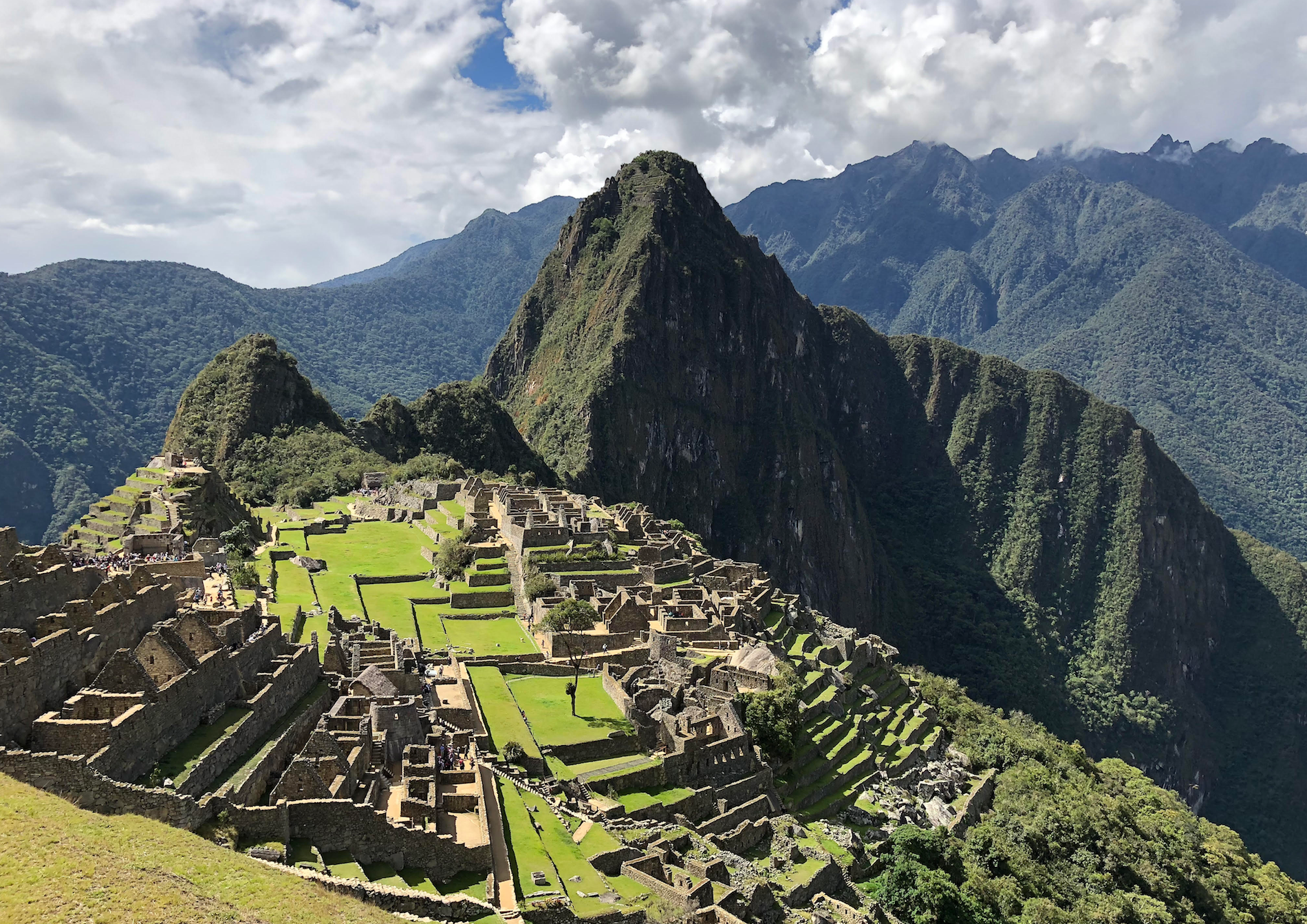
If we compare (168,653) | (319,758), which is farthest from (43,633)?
(319,758)

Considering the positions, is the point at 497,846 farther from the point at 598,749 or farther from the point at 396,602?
the point at 396,602

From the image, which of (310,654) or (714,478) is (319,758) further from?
(714,478)

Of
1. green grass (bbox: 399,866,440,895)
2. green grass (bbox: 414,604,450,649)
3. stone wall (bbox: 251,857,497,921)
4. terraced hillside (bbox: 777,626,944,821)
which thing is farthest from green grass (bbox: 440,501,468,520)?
stone wall (bbox: 251,857,497,921)

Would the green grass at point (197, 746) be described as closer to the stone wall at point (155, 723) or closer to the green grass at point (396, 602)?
the stone wall at point (155, 723)

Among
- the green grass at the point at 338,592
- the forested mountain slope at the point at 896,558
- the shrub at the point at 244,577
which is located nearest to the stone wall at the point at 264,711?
the shrub at the point at 244,577

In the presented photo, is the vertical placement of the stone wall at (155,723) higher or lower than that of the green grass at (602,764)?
higher
